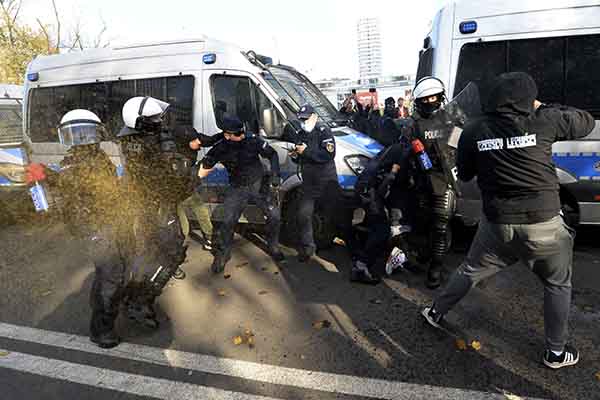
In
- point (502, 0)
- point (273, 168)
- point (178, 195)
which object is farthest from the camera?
point (273, 168)

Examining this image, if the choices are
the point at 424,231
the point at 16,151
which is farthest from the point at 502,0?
the point at 16,151

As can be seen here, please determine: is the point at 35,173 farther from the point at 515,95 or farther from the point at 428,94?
the point at 515,95

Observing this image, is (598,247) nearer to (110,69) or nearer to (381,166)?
(381,166)

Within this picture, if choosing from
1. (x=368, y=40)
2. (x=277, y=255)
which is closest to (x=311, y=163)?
(x=277, y=255)

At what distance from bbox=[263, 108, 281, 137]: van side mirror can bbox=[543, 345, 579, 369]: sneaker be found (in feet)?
11.0

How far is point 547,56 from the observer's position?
4.16 metres

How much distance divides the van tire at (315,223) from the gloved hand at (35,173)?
264 centimetres

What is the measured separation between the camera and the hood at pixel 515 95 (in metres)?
2.37

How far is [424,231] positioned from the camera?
440 cm

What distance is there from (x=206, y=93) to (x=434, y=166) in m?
2.91

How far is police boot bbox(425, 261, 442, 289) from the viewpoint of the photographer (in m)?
3.96

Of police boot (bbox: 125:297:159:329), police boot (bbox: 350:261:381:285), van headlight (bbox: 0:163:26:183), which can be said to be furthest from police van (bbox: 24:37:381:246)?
police boot (bbox: 125:297:159:329)

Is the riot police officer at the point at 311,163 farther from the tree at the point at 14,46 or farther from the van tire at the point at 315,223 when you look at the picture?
the tree at the point at 14,46

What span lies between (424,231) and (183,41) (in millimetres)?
3768
